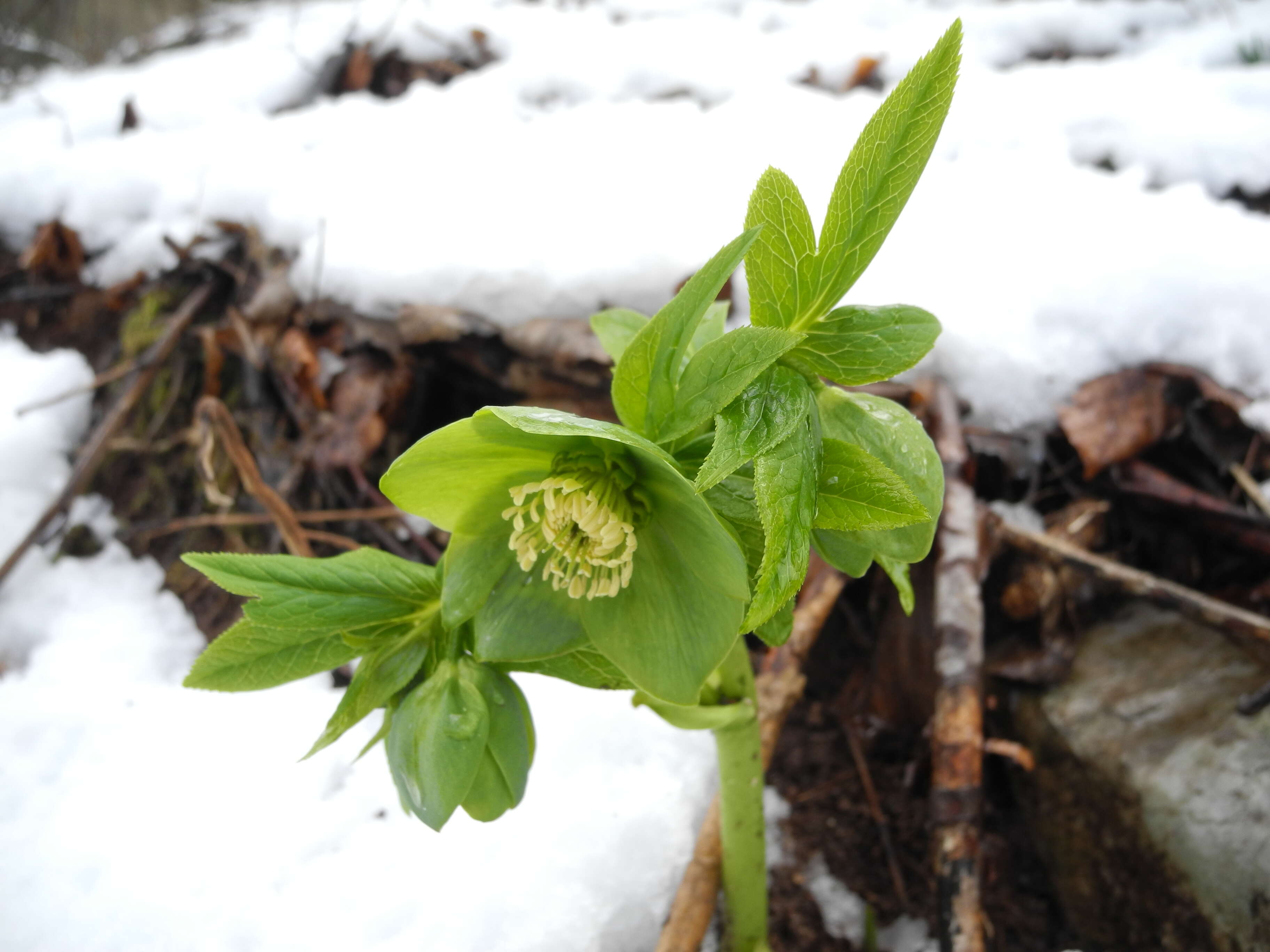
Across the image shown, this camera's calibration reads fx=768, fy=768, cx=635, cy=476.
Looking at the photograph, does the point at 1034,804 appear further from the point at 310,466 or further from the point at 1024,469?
the point at 310,466

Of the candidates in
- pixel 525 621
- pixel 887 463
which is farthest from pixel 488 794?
pixel 887 463

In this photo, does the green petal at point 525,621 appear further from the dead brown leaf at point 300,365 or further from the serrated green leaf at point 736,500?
the dead brown leaf at point 300,365

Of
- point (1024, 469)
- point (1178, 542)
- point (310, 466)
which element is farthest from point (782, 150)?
point (310, 466)

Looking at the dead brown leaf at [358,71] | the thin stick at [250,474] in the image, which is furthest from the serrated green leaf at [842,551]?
the dead brown leaf at [358,71]

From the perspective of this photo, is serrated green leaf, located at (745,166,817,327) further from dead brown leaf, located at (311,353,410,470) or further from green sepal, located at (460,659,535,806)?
dead brown leaf, located at (311,353,410,470)

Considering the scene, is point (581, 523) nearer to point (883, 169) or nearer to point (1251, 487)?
point (883, 169)

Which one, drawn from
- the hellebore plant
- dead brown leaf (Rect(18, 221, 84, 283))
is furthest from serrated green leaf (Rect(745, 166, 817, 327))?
dead brown leaf (Rect(18, 221, 84, 283))
